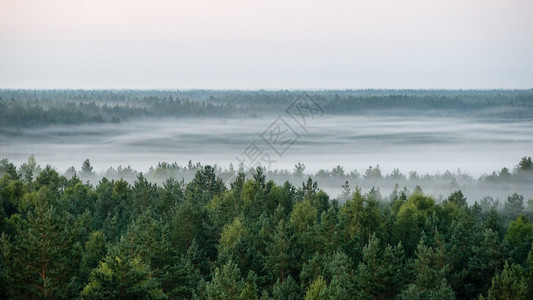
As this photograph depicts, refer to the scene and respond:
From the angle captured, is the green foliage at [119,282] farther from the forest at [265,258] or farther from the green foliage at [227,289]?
the green foliage at [227,289]

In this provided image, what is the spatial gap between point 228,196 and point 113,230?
20363 mm

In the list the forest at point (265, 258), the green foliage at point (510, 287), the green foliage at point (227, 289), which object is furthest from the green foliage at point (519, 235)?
the green foliage at point (227, 289)

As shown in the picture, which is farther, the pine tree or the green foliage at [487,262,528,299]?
the green foliage at [487,262,528,299]

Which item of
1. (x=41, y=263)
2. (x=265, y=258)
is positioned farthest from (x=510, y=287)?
(x=41, y=263)

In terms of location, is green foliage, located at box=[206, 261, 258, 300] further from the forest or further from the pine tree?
the pine tree

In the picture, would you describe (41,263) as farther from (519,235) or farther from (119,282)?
(519,235)

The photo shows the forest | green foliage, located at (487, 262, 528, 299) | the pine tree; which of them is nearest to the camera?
the forest

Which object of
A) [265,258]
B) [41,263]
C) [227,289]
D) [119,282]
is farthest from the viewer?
[265,258]

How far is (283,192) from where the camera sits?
80375mm

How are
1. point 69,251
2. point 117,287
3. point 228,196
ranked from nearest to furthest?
point 117,287 → point 69,251 → point 228,196

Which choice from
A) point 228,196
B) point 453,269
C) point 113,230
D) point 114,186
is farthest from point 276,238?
point 114,186

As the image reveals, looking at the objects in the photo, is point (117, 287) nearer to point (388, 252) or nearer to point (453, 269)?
point (388, 252)

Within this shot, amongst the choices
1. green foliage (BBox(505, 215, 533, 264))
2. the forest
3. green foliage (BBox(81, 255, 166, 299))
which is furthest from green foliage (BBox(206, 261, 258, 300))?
green foliage (BBox(505, 215, 533, 264))

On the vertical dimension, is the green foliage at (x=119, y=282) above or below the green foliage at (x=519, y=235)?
above
